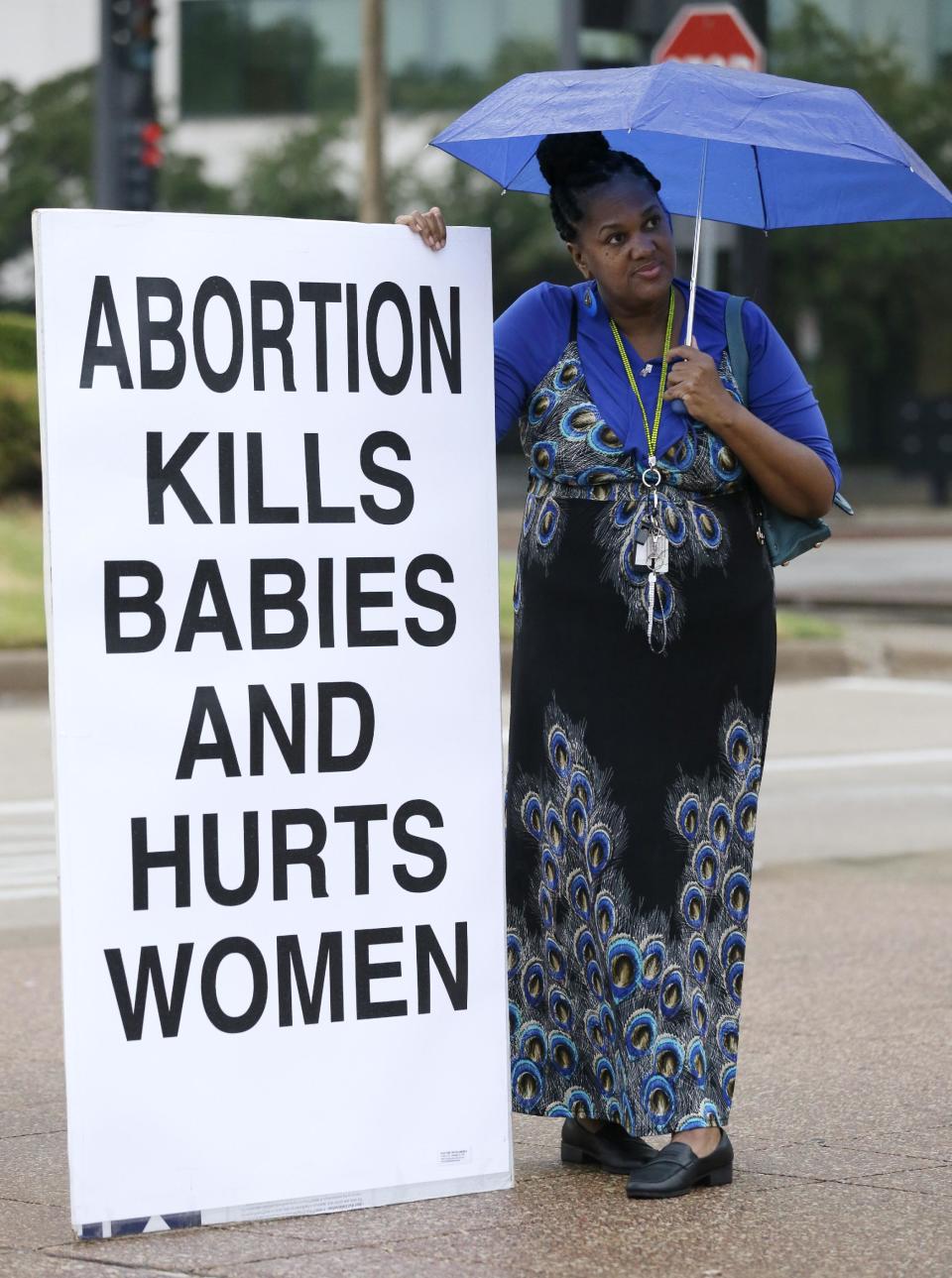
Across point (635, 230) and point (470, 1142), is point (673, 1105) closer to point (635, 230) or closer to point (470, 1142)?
point (470, 1142)

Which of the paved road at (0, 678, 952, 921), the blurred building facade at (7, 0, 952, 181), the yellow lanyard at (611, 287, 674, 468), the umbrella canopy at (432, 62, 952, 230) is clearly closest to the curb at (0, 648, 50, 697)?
the paved road at (0, 678, 952, 921)

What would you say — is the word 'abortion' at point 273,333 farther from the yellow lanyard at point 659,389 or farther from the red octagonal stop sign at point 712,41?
the red octagonal stop sign at point 712,41

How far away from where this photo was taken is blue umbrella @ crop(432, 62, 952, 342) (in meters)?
4.01

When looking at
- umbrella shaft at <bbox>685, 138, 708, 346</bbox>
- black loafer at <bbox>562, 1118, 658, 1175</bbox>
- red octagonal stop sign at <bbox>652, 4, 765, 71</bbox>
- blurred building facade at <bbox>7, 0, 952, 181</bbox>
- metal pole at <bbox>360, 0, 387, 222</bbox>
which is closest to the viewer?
umbrella shaft at <bbox>685, 138, 708, 346</bbox>

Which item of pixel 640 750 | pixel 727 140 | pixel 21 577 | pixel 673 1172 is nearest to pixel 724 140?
pixel 727 140

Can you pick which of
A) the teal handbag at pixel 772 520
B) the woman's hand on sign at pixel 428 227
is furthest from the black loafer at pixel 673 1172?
the woman's hand on sign at pixel 428 227

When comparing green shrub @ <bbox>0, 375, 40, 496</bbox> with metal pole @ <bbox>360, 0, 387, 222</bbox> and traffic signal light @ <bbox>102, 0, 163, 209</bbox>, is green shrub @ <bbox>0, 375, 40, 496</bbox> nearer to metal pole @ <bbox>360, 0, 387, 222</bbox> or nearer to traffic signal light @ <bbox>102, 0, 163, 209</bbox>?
traffic signal light @ <bbox>102, 0, 163, 209</bbox>

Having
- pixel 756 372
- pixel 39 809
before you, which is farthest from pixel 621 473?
pixel 39 809

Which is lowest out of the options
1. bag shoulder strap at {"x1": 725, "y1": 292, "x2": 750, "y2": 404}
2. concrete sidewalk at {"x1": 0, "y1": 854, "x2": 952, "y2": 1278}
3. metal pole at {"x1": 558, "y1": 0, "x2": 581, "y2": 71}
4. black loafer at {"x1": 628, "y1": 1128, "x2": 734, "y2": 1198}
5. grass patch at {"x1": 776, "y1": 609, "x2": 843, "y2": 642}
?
→ concrete sidewalk at {"x1": 0, "y1": 854, "x2": 952, "y2": 1278}

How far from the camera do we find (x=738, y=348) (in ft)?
14.3

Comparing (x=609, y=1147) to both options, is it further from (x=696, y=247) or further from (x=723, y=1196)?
(x=696, y=247)

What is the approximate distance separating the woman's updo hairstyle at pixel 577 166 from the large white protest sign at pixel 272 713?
21 centimetres

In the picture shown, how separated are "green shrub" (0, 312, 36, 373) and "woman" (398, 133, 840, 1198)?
11584mm

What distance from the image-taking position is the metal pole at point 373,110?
68.7 feet
